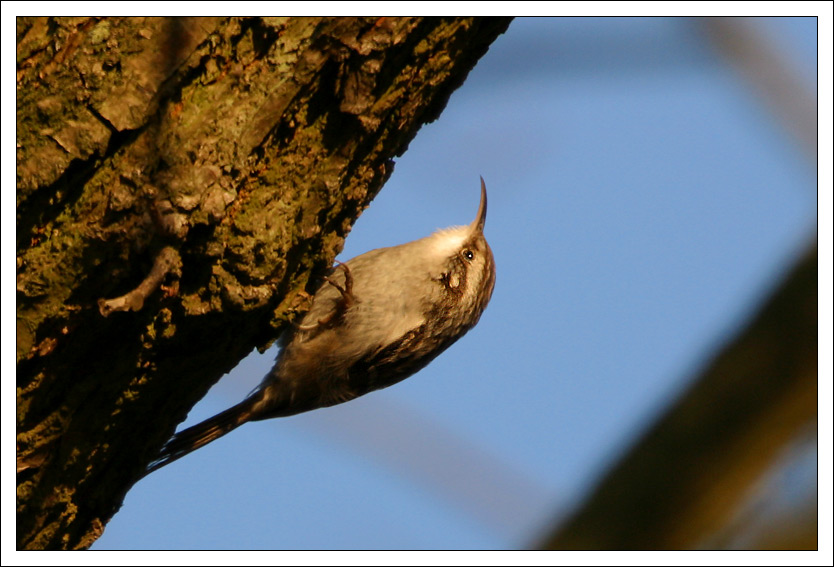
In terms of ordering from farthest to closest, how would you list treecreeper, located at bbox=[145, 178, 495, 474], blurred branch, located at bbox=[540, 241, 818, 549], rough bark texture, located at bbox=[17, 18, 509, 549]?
treecreeper, located at bbox=[145, 178, 495, 474] → rough bark texture, located at bbox=[17, 18, 509, 549] → blurred branch, located at bbox=[540, 241, 818, 549]

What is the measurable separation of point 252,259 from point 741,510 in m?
1.17

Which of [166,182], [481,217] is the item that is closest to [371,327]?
[481,217]

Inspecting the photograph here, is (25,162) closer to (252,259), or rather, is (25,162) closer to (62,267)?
(62,267)

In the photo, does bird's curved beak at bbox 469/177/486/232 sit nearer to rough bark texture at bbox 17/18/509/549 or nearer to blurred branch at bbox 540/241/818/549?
rough bark texture at bbox 17/18/509/549

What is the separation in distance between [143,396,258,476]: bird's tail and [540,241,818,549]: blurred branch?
1.95m

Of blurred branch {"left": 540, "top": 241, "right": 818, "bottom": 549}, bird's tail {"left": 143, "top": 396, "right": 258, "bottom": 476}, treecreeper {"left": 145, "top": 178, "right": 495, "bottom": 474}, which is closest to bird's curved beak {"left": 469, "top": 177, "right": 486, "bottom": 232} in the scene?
treecreeper {"left": 145, "top": 178, "right": 495, "bottom": 474}

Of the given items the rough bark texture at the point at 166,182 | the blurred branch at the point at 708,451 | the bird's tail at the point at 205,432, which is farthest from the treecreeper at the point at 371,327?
the blurred branch at the point at 708,451

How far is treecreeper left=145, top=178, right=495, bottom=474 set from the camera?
2576 mm

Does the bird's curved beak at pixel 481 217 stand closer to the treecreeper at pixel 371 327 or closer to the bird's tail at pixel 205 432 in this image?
the treecreeper at pixel 371 327

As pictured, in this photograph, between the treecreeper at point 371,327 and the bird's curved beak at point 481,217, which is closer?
the treecreeper at point 371,327

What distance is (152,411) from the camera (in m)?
1.88

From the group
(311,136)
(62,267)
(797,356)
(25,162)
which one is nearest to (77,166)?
(25,162)

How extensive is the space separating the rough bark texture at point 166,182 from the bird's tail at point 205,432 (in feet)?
2.30

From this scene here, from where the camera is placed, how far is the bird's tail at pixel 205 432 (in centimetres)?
259
